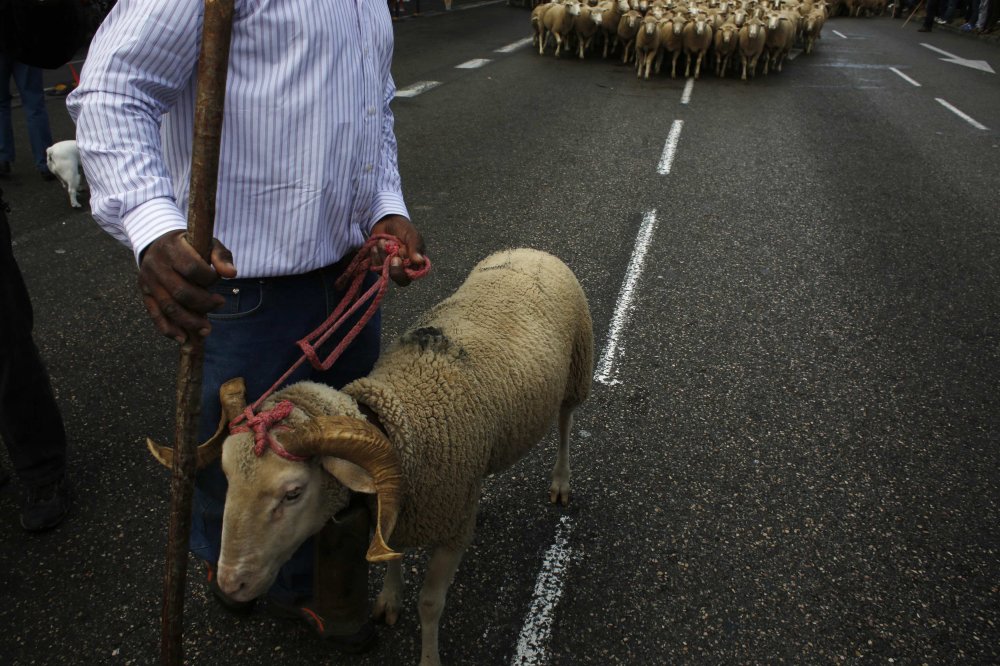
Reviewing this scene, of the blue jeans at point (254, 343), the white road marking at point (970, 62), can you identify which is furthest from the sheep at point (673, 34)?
the blue jeans at point (254, 343)

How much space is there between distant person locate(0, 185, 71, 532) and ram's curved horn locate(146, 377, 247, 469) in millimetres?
1246

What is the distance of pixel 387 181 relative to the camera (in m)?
2.03

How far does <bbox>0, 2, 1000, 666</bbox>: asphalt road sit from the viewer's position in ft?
7.72

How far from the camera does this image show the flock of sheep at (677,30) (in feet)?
39.6

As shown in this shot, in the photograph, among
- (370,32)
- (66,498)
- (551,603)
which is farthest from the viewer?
(66,498)

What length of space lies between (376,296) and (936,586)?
2302mm

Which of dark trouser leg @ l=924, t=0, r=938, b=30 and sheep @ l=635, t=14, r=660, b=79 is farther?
dark trouser leg @ l=924, t=0, r=938, b=30

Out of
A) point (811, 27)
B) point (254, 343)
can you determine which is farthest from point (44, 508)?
point (811, 27)

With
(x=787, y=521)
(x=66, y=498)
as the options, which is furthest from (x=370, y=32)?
(x=787, y=521)

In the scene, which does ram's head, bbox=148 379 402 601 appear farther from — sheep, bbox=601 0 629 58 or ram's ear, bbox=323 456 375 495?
sheep, bbox=601 0 629 58

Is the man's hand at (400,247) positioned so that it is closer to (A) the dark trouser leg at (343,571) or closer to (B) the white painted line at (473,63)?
(A) the dark trouser leg at (343,571)

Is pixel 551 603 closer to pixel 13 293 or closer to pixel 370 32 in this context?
pixel 370 32

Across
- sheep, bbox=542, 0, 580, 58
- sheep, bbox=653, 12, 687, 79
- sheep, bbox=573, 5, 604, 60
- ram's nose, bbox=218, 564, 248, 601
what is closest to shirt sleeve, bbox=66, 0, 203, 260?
ram's nose, bbox=218, 564, 248, 601

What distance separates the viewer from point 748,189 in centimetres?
678
